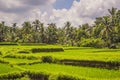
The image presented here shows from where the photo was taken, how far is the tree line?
60.4 meters

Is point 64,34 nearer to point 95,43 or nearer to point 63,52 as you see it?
point 95,43

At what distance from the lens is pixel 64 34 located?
290 feet

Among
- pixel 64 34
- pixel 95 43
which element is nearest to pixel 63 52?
pixel 95 43

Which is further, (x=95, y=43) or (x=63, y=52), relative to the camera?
(x=95, y=43)

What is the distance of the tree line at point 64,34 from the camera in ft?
198

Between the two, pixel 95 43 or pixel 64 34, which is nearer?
pixel 95 43

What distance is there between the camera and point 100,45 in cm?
6003

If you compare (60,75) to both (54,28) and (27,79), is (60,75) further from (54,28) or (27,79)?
(54,28)

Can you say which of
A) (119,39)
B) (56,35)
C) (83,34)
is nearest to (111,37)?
(119,39)

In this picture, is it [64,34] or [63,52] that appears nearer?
[63,52]

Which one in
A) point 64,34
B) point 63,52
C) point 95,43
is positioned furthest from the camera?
point 64,34

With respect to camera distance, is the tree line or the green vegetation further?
the tree line

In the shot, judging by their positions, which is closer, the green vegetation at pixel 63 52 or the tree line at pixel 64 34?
the green vegetation at pixel 63 52

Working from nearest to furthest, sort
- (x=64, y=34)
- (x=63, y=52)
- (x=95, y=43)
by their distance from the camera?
1. (x=63, y=52)
2. (x=95, y=43)
3. (x=64, y=34)
